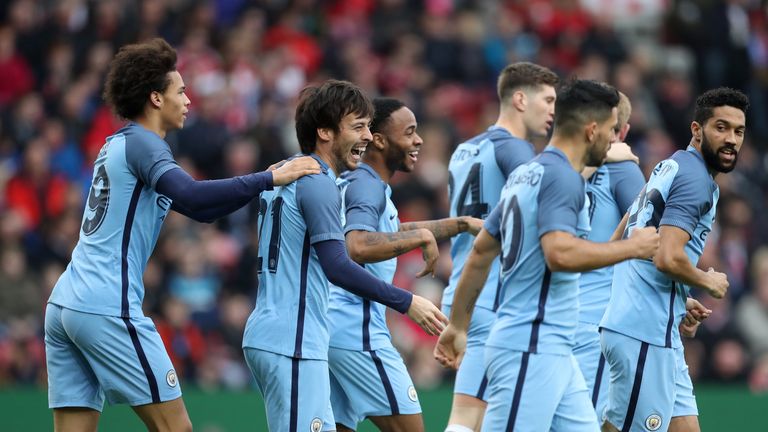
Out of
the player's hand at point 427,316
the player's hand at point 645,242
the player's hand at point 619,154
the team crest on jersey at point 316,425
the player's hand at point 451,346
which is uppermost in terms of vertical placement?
the player's hand at point 619,154

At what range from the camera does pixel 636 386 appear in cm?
764

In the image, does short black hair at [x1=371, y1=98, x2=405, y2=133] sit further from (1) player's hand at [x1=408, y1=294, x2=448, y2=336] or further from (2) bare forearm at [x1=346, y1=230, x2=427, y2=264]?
(1) player's hand at [x1=408, y1=294, x2=448, y2=336]

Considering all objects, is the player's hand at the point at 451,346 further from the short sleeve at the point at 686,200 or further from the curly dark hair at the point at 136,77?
the curly dark hair at the point at 136,77

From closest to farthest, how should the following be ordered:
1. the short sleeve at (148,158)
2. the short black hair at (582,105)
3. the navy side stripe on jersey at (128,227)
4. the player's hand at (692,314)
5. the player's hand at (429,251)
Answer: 1. the short black hair at (582,105)
2. the short sleeve at (148,158)
3. the navy side stripe on jersey at (128,227)
4. the player's hand at (429,251)
5. the player's hand at (692,314)

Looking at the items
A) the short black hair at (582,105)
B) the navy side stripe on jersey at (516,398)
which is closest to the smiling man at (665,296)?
the short black hair at (582,105)

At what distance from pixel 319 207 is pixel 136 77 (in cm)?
133

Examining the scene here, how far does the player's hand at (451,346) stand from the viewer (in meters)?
6.96

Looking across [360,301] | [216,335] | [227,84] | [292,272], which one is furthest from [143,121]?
[227,84]

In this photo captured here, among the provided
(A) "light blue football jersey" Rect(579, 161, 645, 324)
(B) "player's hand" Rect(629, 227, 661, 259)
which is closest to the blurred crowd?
(A) "light blue football jersey" Rect(579, 161, 645, 324)

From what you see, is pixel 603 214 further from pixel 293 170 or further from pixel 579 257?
pixel 293 170

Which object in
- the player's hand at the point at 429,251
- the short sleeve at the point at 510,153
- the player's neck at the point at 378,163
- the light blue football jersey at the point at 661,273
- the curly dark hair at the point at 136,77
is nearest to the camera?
the curly dark hair at the point at 136,77

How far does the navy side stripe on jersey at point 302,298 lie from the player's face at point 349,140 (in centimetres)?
59

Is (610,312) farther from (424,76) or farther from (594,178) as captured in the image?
(424,76)

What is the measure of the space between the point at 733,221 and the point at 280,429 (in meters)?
9.91
